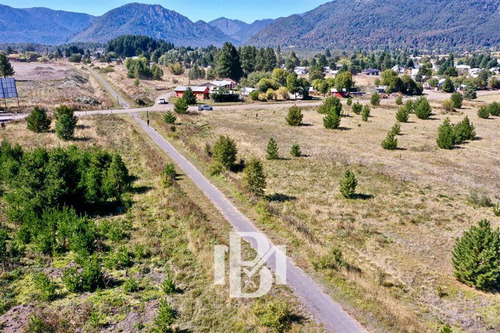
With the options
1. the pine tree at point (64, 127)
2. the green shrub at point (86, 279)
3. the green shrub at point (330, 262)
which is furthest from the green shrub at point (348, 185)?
the pine tree at point (64, 127)

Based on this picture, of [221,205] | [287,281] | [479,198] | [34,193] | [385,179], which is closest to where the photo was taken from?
[287,281]

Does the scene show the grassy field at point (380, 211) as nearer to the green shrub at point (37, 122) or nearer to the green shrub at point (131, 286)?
the green shrub at point (131, 286)

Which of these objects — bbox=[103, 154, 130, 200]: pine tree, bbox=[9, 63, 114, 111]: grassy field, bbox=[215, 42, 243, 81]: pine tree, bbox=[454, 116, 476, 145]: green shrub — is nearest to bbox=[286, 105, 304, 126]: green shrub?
bbox=[454, 116, 476, 145]: green shrub

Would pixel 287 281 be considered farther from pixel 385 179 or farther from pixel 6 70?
pixel 6 70

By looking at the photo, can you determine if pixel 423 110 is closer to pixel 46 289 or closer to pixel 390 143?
pixel 390 143

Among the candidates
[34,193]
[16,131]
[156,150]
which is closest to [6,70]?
[16,131]

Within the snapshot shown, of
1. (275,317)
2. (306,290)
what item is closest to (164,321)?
(275,317)
